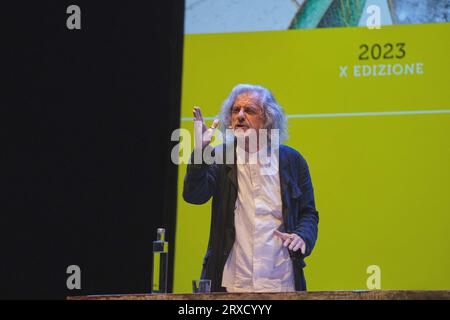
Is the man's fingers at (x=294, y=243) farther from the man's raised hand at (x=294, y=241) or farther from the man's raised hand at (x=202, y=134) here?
the man's raised hand at (x=202, y=134)

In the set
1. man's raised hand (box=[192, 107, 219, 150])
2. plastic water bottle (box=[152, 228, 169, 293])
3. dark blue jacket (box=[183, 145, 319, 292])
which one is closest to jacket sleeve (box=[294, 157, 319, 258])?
dark blue jacket (box=[183, 145, 319, 292])

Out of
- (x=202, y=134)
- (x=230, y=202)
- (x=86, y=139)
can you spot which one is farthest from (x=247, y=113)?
(x=86, y=139)

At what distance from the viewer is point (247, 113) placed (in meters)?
3.09

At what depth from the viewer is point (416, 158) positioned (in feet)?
10.6

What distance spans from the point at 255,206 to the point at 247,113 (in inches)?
16.8

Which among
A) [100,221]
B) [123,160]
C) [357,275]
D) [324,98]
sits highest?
[324,98]

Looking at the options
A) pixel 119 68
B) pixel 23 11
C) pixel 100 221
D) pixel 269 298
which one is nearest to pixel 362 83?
pixel 119 68

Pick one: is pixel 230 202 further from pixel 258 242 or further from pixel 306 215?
pixel 306 215

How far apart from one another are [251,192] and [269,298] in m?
1.58

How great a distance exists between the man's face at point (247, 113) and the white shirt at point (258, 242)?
185 mm

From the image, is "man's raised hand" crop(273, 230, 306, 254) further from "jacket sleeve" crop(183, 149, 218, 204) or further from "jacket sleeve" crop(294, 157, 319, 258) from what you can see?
"jacket sleeve" crop(183, 149, 218, 204)

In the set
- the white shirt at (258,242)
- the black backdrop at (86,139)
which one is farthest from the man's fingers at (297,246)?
the black backdrop at (86,139)
